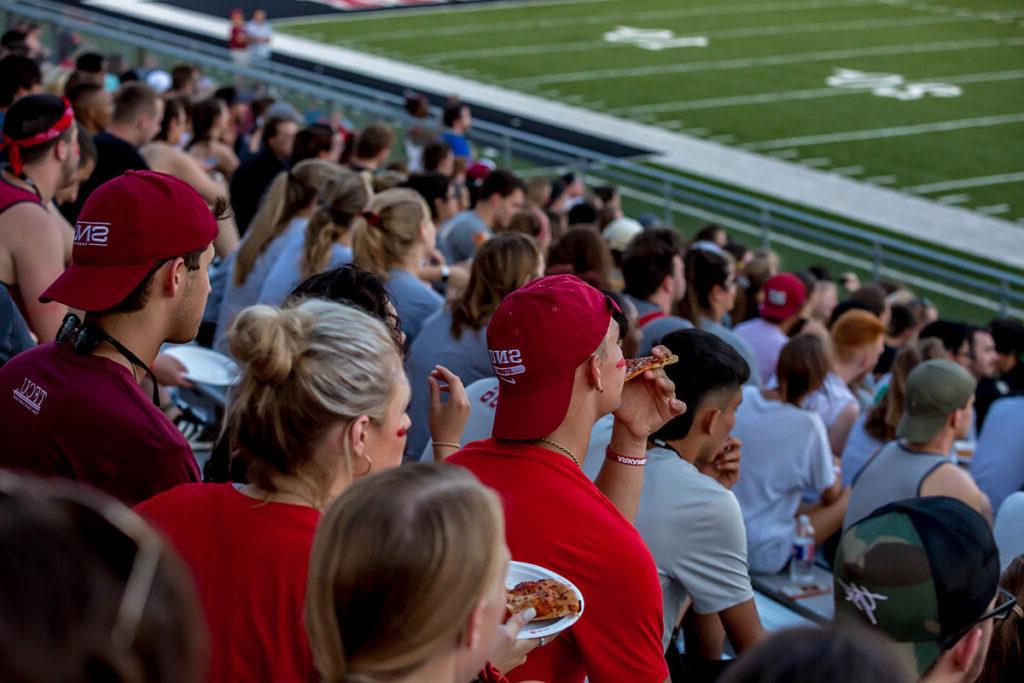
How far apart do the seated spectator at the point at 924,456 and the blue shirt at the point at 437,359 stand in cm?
169

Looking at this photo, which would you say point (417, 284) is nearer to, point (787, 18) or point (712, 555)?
point (712, 555)

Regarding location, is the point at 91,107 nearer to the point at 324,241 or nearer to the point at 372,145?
the point at 372,145

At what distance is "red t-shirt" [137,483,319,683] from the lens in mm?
2484

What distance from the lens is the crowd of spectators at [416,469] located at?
1.63m

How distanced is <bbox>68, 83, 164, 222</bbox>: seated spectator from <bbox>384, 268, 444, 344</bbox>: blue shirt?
7.92 ft

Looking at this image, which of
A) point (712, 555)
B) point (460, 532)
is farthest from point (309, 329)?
point (712, 555)

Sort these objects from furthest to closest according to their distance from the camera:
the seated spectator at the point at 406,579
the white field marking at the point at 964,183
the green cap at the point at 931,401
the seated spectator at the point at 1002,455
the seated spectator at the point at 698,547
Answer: the white field marking at the point at 964,183 → the seated spectator at the point at 1002,455 → the green cap at the point at 931,401 → the seated spectator at the point at 698,547 → the seated spectator at the point at 406,579

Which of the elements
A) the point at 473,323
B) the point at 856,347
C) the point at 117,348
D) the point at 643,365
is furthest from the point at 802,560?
the point at 117,348

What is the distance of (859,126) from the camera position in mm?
21422

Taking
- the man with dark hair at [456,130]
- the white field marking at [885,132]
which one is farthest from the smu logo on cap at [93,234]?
the white field marking at [885,132]

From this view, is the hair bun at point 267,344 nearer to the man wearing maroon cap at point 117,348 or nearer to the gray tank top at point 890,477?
the man wearing maroon cap at point 117,348

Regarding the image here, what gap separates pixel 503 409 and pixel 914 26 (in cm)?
2775

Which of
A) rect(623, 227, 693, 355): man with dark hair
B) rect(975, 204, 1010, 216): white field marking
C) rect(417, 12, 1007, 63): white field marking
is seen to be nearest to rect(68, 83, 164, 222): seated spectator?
rect(623, 227, 693, 355): man with dark hair

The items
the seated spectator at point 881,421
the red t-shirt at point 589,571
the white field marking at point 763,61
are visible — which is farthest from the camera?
the white field marking at point 763,61
